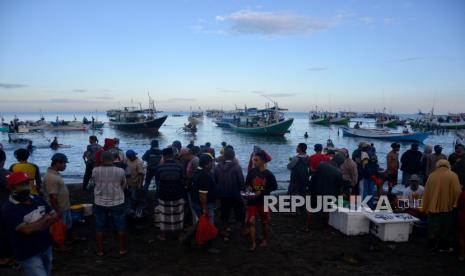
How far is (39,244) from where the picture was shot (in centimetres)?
321

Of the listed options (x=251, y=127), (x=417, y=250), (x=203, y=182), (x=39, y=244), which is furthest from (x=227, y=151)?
(x=251, y=127)

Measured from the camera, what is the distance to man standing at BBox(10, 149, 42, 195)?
5.17 m

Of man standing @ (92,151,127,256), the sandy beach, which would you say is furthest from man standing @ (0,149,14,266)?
man standing @ (92,151,127,256)

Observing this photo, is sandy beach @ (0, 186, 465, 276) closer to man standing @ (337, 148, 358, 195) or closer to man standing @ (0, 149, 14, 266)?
man standing @ (0, 149, 14, 266)

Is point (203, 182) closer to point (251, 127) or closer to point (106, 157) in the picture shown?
point (106, 157)

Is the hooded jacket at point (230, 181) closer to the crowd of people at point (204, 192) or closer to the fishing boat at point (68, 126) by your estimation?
the crowd of people at point (204, 192)

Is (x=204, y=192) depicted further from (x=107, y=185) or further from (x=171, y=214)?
(x=107, y=185)

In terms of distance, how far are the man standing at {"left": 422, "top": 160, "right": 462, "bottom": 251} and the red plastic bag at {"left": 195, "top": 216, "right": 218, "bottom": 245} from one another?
3691mm

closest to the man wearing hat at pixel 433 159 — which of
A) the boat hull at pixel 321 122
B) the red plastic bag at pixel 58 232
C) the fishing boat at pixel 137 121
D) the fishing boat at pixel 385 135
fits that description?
the red plastic bag at pixel 58 232

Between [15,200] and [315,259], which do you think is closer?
[15,200]

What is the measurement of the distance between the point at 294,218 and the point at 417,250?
263cm

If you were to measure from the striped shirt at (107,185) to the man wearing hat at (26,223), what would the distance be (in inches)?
66.5

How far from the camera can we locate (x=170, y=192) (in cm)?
557

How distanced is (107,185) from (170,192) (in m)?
1.06
